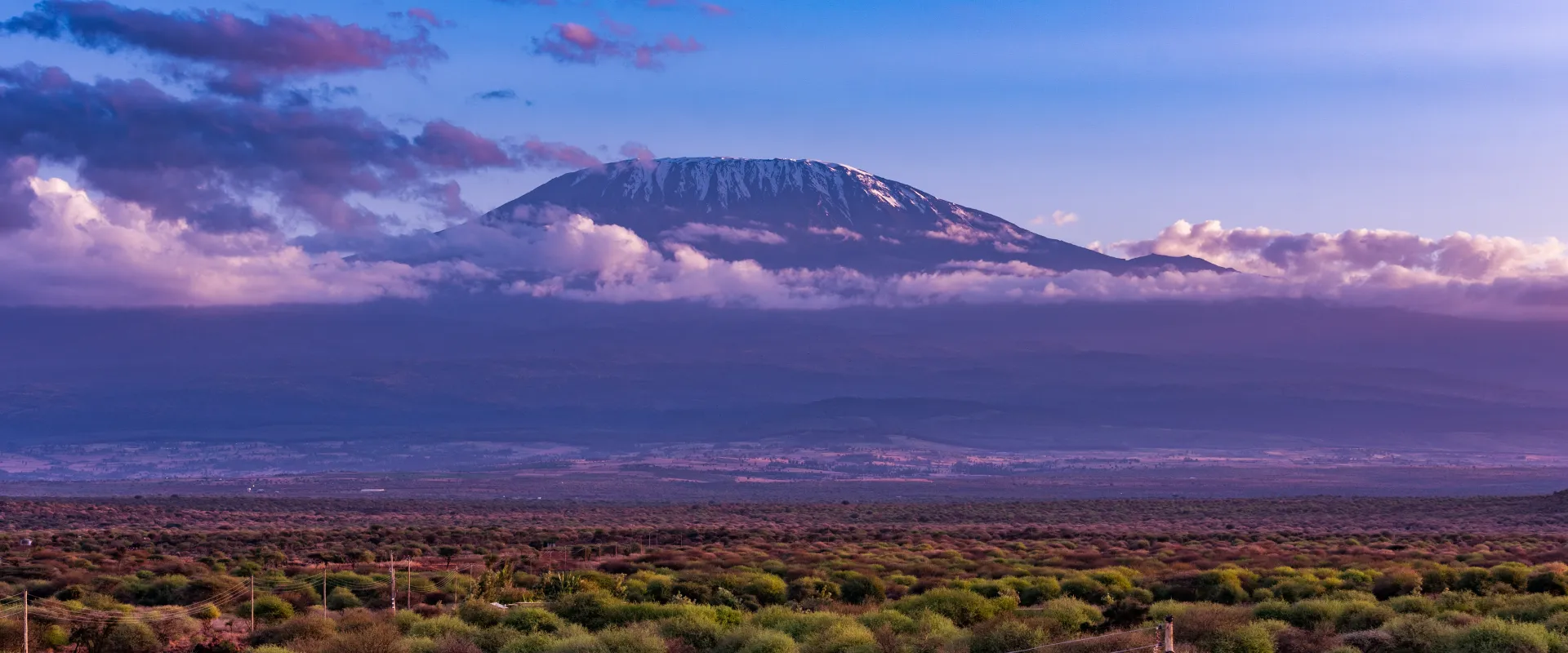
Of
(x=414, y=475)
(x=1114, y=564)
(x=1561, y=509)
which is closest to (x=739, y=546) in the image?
(x=1114, y=564)

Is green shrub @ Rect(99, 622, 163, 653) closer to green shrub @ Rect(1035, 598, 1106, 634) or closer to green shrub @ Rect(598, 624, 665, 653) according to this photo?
green shrub @ Rect(598, 624, 665, 653)

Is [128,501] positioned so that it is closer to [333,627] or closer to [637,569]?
[637,569]

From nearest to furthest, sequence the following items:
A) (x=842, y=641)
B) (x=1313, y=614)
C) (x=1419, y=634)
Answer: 1. (x=1419, y=634)
2. (x=842, y=641)
3. (x=1313, y=614)

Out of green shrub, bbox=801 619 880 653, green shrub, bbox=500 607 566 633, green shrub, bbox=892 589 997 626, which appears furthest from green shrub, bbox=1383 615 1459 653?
green shrub, bbox=500 607 566 633

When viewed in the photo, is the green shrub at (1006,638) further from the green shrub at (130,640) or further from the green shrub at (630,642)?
the green shrub at (130,640)

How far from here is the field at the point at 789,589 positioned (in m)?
21.9

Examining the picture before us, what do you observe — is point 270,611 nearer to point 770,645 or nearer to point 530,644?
point 530,644

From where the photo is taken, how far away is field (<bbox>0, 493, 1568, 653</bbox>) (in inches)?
863

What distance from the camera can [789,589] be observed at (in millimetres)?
30812

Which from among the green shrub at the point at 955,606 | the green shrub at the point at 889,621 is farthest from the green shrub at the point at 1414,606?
the green shrub at the point at 889,621

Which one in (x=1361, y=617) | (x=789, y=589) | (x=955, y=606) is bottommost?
(x=789, y=589)

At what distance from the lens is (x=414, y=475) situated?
187500 millimetres

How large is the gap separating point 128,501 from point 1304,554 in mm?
70899

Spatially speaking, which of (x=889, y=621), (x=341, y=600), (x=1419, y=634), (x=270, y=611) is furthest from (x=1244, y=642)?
(x=341, y=600)
